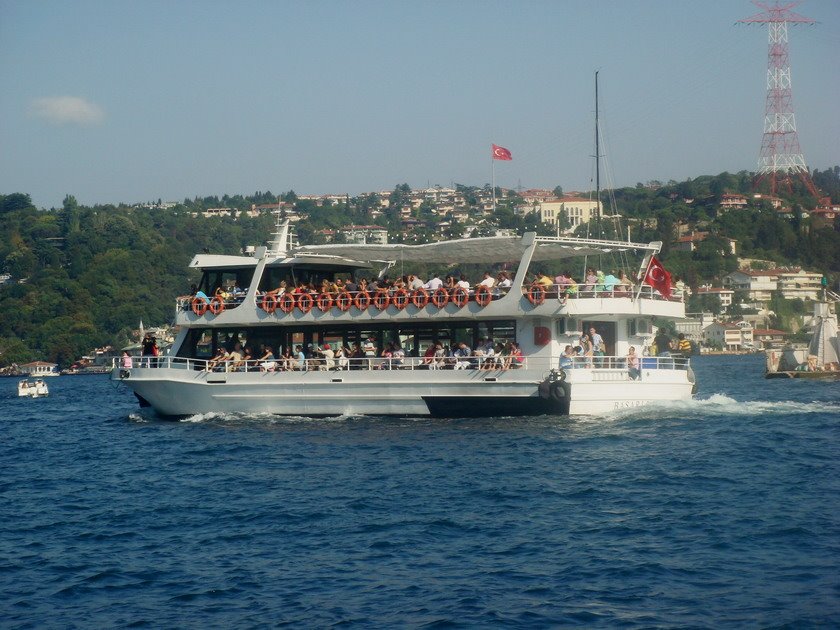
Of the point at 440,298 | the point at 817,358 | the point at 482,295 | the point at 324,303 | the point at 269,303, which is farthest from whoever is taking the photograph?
the point at 817,358

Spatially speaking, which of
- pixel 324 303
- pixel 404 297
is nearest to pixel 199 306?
pixel 324 303

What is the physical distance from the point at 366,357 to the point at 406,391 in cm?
248

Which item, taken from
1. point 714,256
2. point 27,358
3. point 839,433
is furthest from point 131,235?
point 839,433

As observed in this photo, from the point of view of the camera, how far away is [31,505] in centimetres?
2159

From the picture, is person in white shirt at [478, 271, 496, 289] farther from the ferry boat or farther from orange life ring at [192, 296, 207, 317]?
orange life ring at [192, 296, 207, 317]

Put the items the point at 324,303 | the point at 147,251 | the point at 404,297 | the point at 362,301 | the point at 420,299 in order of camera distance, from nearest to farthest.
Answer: the point at 420,299
the point at 404,297
the point at 362,301
the point at 324,303
the point at 147,251

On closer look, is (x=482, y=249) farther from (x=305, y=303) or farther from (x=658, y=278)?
(x=305, y=303)

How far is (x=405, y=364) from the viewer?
3030 cm

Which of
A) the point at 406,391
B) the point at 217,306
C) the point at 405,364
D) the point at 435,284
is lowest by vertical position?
the point at 406,391

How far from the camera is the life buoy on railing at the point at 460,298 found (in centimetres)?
2966

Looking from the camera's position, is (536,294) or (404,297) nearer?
(536,294)

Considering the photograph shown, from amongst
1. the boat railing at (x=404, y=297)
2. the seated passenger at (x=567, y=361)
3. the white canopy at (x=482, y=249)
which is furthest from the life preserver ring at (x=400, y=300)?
the seated passenger at (x=567, y=361)

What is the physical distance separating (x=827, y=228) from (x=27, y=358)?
350 feet

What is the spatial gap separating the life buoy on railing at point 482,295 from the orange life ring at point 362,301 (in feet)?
9.37
